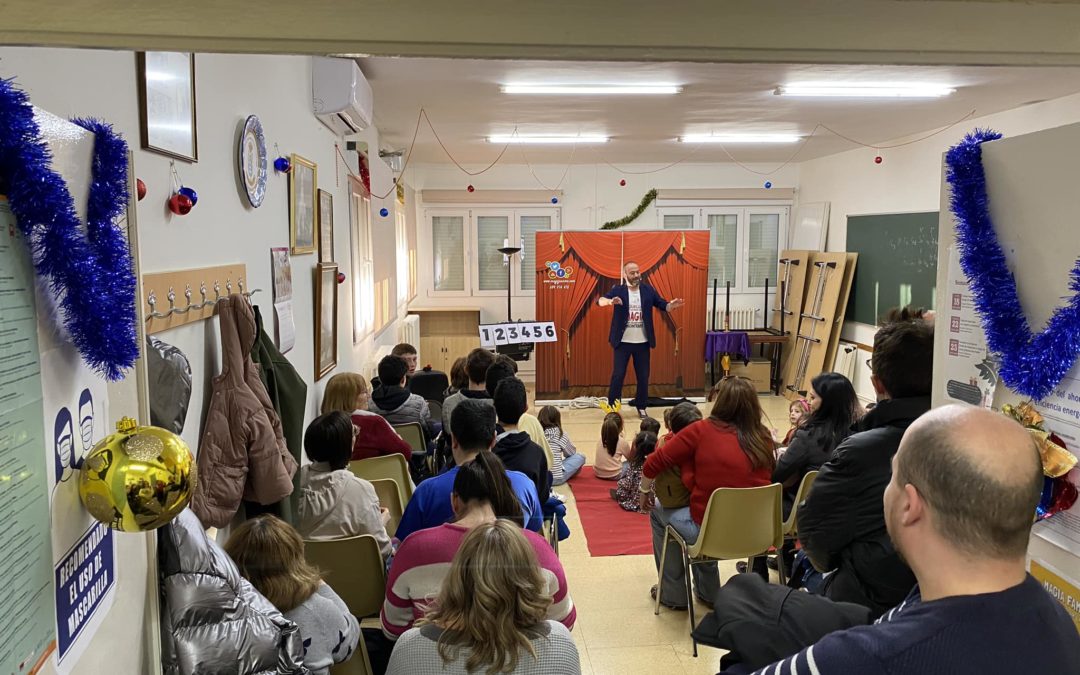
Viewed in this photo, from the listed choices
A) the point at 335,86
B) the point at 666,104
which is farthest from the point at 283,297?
the point at 666,104

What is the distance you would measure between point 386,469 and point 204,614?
6.62 ft

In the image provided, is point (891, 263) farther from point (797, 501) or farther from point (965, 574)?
point (965, 574)

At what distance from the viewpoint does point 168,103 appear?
2.20m

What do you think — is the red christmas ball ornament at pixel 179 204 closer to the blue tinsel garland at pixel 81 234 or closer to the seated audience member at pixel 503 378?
the blue tinsel garland at pixel 81 234

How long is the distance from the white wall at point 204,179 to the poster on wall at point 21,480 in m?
0.20

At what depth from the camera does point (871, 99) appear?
5477 mm

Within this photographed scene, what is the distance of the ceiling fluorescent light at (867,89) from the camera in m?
4.95

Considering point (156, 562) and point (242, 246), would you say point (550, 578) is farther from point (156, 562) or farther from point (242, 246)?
point (242, 246)

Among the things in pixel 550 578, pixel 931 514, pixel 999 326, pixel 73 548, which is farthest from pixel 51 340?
pixel 999 326

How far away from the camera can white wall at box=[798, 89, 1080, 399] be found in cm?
564

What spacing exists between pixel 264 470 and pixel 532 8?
2.08 metres

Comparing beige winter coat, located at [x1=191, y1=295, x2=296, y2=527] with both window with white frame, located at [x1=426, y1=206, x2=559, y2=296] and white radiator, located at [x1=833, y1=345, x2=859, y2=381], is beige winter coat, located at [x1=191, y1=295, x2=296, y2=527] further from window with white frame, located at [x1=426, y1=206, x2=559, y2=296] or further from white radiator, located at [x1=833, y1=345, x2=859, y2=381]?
window with white frame, located at [x1=426, y1=206, x2=559, y2=296]

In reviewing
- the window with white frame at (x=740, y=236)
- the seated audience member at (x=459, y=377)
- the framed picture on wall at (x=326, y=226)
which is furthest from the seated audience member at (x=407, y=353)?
the window with white frame at (x=740, y=236)

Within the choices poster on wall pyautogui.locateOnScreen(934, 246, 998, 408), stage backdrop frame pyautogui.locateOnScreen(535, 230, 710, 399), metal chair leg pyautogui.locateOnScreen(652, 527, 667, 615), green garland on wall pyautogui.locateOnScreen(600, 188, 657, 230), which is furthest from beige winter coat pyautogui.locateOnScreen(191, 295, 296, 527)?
green garland on wall pyautogui.locateOnScreen(600, 188, 657, 230)
